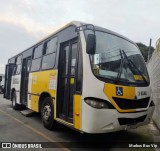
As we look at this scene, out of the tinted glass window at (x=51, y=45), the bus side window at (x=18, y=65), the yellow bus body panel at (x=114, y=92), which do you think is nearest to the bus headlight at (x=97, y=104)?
the yellow bus body panel at (x=114, y=92)

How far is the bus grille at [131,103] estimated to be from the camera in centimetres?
551

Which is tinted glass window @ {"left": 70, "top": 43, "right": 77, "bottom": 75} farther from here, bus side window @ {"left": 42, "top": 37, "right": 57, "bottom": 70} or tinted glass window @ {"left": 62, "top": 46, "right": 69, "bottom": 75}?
bus side window @ {"left": 42, "top": 37, "right": 57, "bottom": 70}

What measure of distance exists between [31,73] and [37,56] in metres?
0.80

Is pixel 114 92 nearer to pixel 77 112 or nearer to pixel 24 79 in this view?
pixel 77 112

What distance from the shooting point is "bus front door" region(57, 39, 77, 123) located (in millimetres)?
6223

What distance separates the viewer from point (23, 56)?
11.5 meters

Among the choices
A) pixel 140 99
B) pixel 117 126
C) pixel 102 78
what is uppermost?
pixel 102 78

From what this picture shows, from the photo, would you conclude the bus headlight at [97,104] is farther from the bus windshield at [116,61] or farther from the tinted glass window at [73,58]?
the tinted glass window at [73,58]

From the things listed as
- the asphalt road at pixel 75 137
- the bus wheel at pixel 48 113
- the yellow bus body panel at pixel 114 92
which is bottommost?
the asphalt road at pixel 75 137

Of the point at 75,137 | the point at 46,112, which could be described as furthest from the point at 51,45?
the point at 75,137

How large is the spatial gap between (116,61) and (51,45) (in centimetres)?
288

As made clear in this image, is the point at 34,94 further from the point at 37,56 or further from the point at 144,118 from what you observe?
the point at 144,118

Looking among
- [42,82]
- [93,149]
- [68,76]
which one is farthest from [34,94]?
[93,149]

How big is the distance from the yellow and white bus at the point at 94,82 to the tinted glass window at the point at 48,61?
0.11ft
